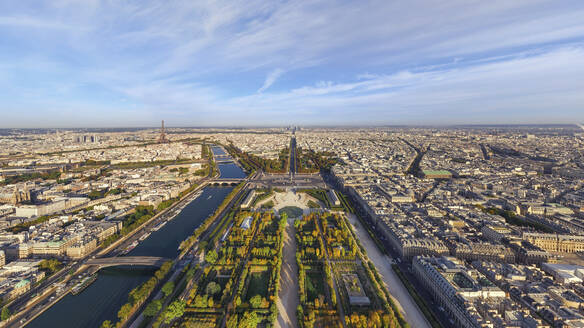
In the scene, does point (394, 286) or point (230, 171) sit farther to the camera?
point (230, 171)

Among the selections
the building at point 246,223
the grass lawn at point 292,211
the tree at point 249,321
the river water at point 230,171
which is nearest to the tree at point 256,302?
the tree at point 249,321

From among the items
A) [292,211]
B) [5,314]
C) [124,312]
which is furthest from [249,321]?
[292,211]

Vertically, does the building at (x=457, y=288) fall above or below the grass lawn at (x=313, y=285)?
above

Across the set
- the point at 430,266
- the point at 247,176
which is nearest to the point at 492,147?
the point at 247,176

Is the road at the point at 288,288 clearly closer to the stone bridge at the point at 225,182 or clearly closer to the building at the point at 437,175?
the stone bridge at the point at 225,182

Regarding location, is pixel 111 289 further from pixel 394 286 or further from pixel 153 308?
pixel 394 286

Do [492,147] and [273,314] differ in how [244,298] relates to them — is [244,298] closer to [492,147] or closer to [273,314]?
[273,314]
